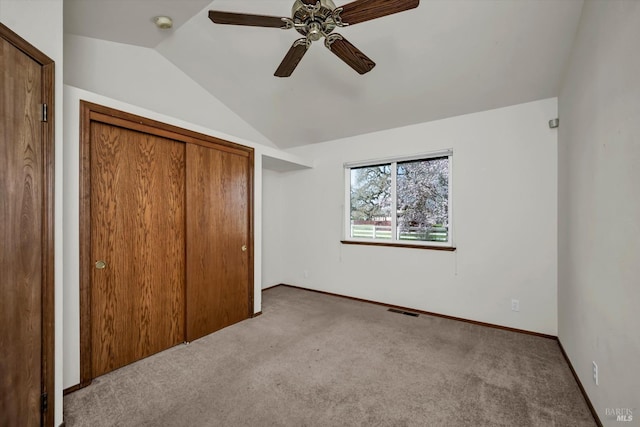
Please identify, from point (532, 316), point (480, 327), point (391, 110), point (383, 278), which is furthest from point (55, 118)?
point (532, 316)

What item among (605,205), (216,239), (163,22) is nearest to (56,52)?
(163,22)

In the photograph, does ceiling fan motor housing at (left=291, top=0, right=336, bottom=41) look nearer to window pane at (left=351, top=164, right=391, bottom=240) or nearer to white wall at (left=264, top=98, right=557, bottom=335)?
white wall at (left=264, top=98, right=557, bottom=335)

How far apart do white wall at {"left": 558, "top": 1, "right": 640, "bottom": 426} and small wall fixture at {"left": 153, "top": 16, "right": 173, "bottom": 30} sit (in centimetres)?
328

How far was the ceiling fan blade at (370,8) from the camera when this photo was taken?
4.83 ft

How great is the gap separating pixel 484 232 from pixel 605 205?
5.15ft

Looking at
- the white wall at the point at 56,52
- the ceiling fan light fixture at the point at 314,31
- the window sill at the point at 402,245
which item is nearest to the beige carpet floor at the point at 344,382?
the white wall at the point at 56,52

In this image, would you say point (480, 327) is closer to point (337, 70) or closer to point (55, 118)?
point (337, 70)

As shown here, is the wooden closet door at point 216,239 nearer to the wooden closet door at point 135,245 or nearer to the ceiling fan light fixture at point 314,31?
the wooden closet door at point 135,245

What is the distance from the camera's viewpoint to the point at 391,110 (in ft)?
11.0

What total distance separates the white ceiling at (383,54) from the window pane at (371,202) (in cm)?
70

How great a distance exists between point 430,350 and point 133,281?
2693mm

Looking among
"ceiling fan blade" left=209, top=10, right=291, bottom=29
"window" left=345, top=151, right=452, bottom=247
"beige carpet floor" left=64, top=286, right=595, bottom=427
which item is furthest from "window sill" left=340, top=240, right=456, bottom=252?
"ceiling fan blade" left=209, top=10, right=291, bottom=29

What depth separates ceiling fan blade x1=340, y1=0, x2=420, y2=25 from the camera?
147cm

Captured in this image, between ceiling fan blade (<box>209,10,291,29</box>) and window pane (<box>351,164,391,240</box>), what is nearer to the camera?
ceiling fan blade (<box>209,10,291,29</box>)
